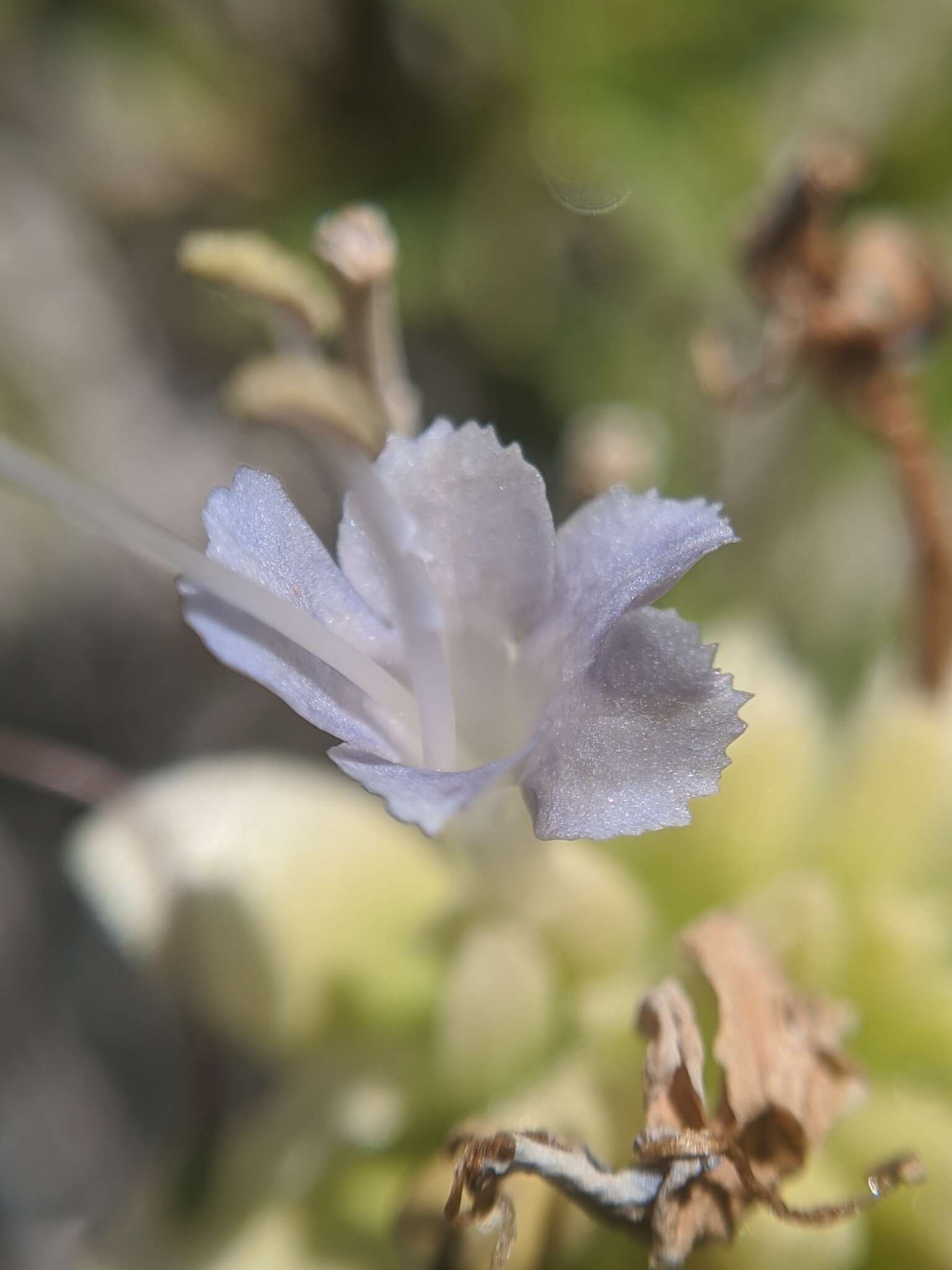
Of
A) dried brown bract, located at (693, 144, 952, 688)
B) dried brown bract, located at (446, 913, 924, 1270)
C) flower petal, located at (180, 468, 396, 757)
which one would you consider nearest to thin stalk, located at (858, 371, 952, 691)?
dried brown bract, located at (693, 144, 952, 688)

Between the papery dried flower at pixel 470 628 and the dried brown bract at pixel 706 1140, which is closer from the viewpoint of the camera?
the papery dried flower at pixel 470 628

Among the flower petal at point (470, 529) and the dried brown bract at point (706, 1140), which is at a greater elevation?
the flower petal at point (470, 529)

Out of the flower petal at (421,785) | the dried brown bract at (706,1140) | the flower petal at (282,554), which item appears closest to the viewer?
the flower petal at (421,785)

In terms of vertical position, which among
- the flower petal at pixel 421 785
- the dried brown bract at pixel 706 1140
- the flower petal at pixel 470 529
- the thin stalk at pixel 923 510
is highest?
the thin stalk at pixel 923 510

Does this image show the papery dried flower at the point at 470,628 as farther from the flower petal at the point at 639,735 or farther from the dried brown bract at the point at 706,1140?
the dried brown bract at the point at 706,1140

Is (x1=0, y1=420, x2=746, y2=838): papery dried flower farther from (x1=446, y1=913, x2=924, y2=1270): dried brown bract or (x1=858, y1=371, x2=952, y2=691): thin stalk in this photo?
(x1=858, y1=371, x2=952, y2=691): thin stalk

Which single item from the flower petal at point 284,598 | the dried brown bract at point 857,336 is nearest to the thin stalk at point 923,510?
the dried brown bract at point 857,336
